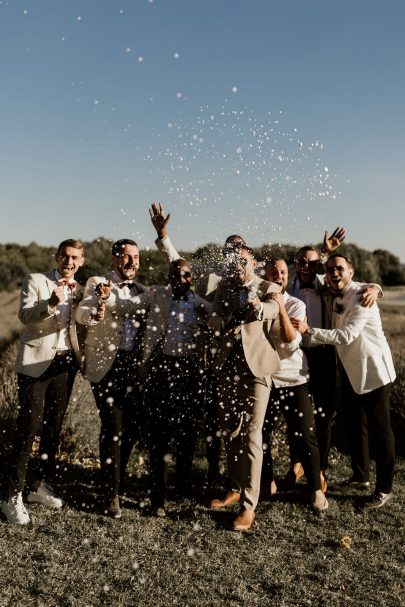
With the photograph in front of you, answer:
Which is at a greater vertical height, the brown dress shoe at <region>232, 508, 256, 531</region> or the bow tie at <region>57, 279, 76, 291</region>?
the bow tie at <region>57, 279, 76, 291</region>

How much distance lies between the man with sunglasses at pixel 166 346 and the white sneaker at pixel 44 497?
33.3 inches

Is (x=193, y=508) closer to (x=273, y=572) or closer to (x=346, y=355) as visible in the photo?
(x=273, y=572)

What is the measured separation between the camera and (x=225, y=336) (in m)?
4.74

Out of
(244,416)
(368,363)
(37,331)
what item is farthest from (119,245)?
(368,363)

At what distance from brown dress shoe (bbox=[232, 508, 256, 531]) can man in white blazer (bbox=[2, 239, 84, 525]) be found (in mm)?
1544

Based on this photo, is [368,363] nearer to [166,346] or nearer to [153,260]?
[166,346]

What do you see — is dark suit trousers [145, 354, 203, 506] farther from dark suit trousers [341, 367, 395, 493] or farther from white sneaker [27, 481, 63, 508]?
dark suit trousers [341, 367, 395, 493]

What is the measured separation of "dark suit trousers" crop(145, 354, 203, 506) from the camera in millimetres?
4859

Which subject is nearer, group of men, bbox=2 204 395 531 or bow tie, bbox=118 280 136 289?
group of men, bbox=2 204 395 531

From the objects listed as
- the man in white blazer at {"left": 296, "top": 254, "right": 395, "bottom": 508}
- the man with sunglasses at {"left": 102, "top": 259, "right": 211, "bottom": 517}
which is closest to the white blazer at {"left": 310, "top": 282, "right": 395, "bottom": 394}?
the man in white blazer at {"left": 296, "top": 254, "right": 395, "bottom": 508}

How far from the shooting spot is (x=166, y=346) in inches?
Answer: 192

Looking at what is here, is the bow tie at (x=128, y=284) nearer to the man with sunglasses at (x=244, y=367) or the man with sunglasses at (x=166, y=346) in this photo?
the man with sunglasses at (x=166, y=346)

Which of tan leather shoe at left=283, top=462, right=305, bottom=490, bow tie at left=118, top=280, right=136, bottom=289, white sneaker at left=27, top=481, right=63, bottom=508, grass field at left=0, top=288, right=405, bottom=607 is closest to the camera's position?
grass field at left=0, top=288, right=405, bottom=607

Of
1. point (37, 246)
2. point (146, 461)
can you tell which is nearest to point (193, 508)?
point (146, 461)
